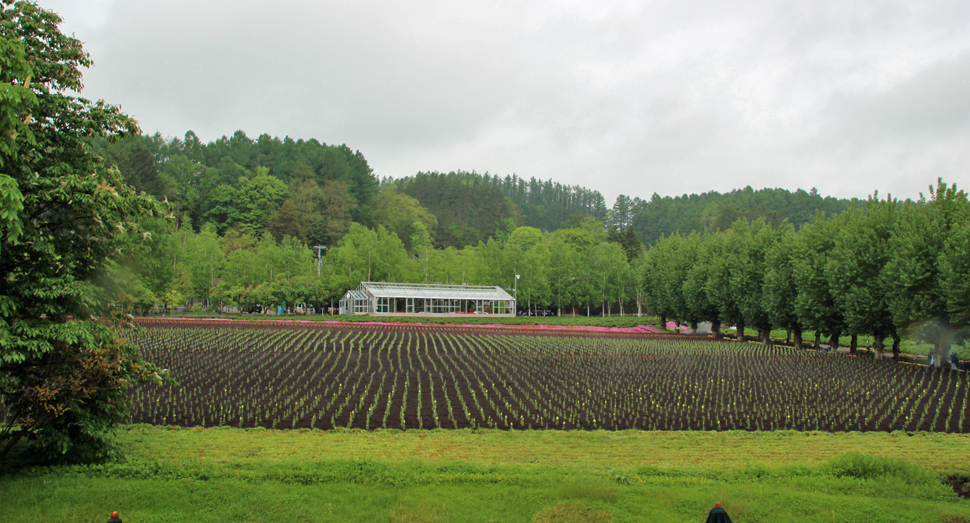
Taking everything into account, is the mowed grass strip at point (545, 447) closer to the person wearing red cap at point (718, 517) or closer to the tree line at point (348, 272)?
the person wearing red cap at point (718, 517)

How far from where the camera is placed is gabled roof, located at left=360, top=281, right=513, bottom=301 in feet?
193

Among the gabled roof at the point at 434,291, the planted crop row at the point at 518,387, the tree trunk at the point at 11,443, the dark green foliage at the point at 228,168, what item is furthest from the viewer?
the dark green foliage at the point at 228,168

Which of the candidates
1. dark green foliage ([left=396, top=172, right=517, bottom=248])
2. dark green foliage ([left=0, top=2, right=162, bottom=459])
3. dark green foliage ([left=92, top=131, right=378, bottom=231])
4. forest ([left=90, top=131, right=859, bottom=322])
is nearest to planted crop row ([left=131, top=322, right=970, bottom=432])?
dark green foliage ([left=0, top=2, right=162, bottom=459])

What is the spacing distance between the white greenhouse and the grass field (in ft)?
154

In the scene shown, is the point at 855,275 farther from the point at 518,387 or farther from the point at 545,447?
the point at 545,447

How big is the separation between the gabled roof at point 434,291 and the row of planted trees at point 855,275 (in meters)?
23.4

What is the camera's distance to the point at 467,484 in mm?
8078

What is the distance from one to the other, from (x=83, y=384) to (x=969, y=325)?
106 ft

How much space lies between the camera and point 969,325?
84.0 feet

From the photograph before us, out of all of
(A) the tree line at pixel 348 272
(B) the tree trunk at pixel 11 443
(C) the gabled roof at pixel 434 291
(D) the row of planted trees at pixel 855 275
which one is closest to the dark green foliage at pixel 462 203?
(A) the tree line at pixel 348 272

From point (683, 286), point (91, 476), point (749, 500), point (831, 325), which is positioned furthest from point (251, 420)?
point (683, 286)

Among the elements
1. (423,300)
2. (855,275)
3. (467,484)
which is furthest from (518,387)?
(423,300)

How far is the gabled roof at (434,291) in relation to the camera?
5896 centimetres

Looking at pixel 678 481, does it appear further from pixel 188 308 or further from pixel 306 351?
pixel 188 308
